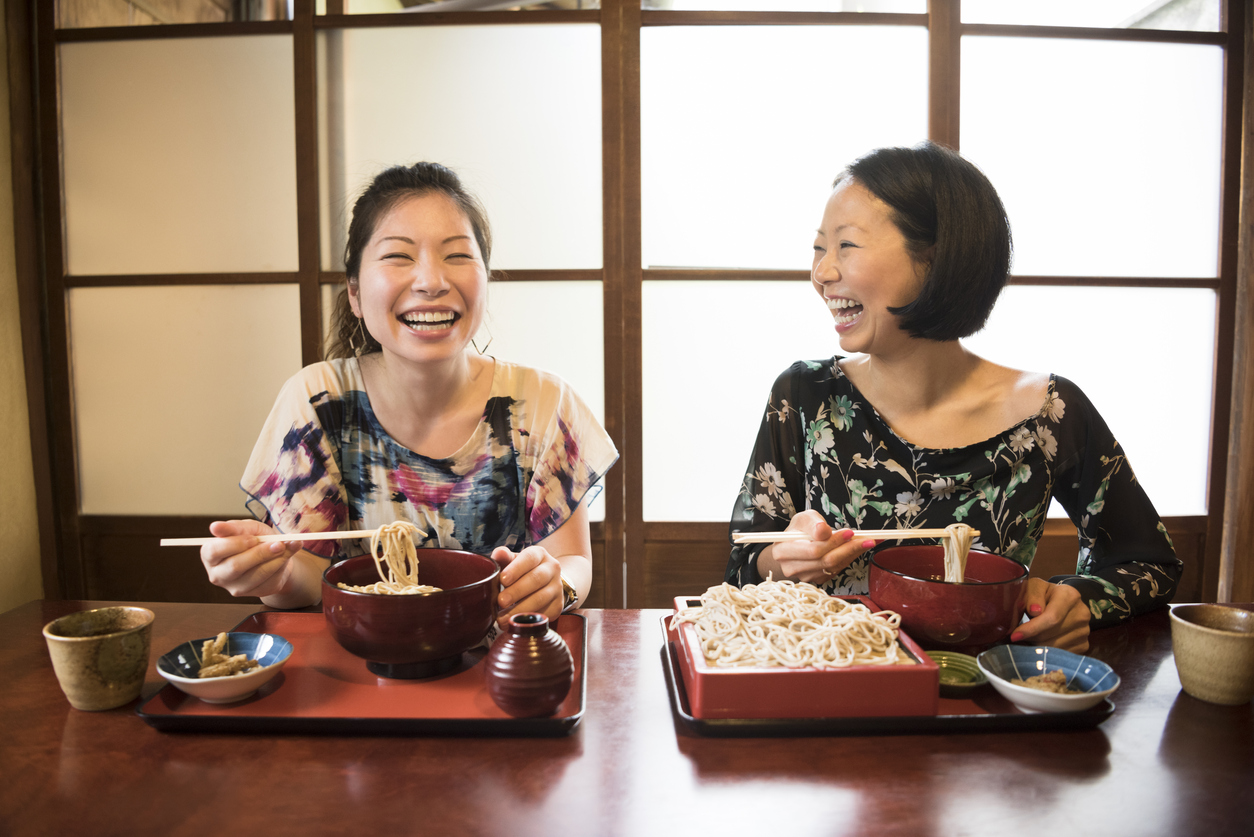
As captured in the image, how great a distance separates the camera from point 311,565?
1.65m

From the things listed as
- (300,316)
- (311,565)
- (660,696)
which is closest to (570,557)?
(311,565)

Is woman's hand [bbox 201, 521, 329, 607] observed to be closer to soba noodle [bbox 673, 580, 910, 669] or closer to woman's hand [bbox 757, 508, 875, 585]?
soba noodle [bbox 673, 580, 910, 669]

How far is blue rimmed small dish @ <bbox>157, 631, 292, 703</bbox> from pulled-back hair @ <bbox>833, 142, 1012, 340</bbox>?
134cm

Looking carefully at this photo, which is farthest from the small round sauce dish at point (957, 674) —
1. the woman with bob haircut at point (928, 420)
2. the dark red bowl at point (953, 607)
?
the woman with bob haircut at point (928, 420)

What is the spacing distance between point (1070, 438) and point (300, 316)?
98.6 inches

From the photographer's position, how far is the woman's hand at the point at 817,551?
4.22ft

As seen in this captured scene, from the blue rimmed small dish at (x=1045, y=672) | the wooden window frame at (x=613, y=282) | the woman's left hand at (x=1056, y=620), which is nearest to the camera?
the blue rimmed small dish at (x=1045, y=672)

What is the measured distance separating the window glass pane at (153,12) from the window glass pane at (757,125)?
1502mm

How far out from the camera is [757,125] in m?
2.80

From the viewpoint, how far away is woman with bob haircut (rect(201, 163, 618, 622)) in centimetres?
166

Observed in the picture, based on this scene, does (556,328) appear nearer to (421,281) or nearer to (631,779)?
(421,281)

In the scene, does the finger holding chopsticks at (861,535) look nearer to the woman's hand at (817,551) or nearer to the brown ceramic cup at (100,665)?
the woman's hand at (817,551)

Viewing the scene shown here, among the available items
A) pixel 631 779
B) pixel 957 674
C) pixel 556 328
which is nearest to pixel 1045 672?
pixel 957 674

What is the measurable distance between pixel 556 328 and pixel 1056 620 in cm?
201
